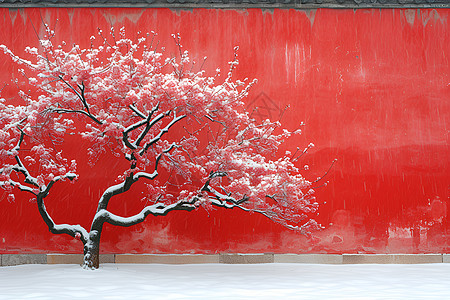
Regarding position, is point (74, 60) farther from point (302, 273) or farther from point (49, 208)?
point (302, 273)

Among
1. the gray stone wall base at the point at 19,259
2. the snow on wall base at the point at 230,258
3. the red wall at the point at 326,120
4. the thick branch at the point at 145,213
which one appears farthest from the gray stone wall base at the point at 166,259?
the gray stone wall base at the point at 19,259

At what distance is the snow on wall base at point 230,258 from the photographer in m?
8.14

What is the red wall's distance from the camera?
27.0ft

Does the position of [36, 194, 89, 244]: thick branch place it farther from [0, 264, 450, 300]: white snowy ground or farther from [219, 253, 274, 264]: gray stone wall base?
[219, 253, 274, 264]: gray stone wall base

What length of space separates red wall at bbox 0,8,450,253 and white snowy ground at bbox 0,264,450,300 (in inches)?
22.2

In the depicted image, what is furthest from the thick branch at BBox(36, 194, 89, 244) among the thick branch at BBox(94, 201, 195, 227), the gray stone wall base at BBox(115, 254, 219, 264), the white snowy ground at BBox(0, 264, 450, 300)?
the gray stone wall base at BBox(115, 254, 219, 264)

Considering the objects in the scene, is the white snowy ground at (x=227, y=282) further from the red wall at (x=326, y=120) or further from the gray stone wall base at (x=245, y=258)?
the red wall at (x=326, y=120)

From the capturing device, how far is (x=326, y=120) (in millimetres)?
8406

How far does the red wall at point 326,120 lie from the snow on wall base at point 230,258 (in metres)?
0.12

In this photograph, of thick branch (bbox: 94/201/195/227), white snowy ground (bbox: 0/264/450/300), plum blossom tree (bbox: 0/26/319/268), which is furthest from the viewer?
thick branch (bbox: 94/201/195/227)

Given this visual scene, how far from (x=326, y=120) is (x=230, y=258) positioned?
3066 mm

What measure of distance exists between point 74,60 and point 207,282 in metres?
3.69

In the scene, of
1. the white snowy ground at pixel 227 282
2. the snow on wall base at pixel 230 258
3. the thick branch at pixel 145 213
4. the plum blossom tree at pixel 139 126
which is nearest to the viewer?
the white snowy ground at pixel 227 282

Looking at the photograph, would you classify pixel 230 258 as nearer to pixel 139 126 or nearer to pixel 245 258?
pixel 245 258
